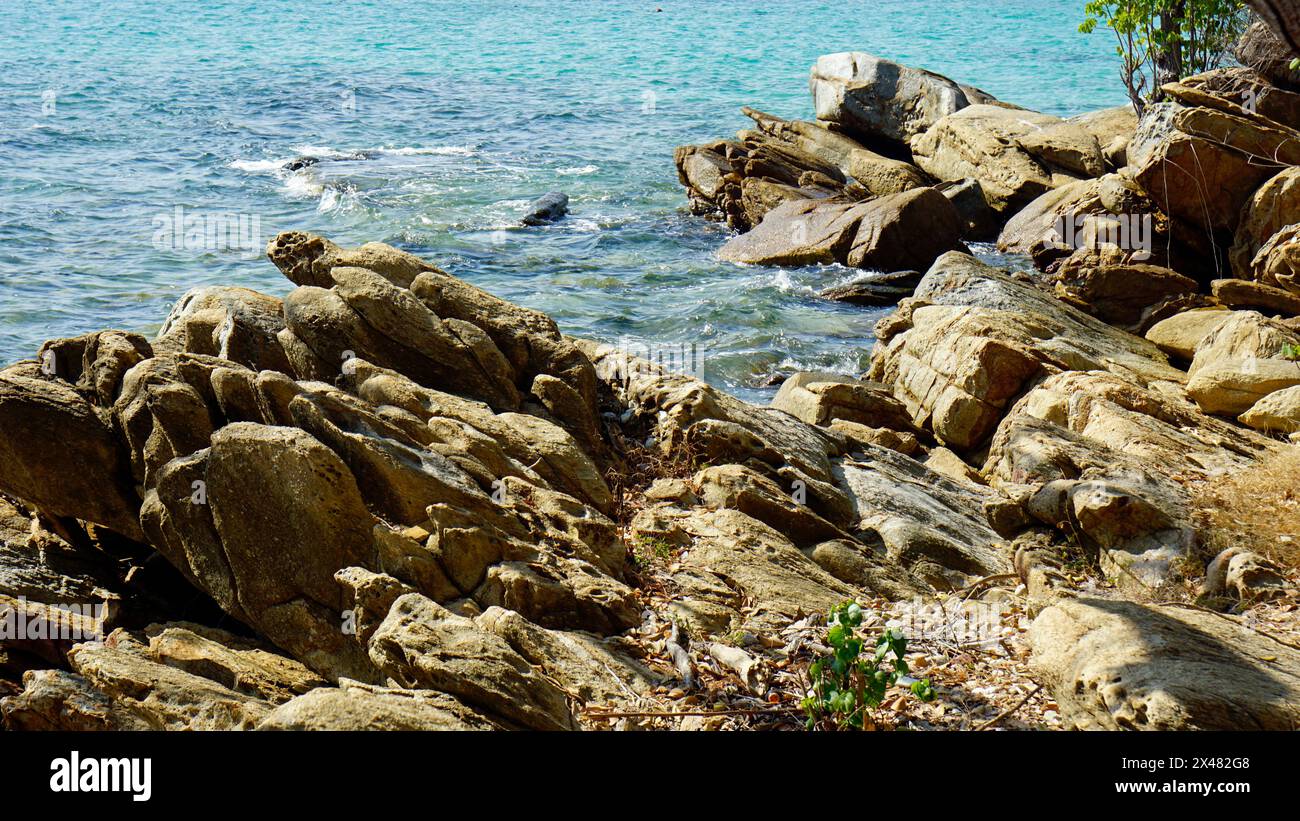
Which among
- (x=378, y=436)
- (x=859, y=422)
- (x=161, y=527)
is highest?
(x=378, y=436)

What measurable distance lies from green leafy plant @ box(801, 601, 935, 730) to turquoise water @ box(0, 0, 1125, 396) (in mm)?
12131

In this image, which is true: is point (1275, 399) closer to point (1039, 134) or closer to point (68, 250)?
point (1039, 134)

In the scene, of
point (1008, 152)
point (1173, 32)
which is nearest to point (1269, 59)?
point (1173, 32)

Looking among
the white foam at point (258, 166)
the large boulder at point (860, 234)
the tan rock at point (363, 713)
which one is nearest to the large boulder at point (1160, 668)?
the tan rock at point (363, 713)

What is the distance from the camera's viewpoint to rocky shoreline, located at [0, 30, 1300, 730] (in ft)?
19.6

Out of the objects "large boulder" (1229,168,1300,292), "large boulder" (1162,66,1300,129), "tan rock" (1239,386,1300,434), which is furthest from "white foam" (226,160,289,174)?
"tan rock" (1239,386,1300,434)

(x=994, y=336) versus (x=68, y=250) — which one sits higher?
(x=994, y=336)

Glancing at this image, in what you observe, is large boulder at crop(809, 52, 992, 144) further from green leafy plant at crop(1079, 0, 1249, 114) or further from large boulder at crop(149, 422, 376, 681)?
large boulder at crop(149, 422, 376, 681)

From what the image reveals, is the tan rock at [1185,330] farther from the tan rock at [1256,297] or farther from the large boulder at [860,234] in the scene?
the large boulder at [860,234]

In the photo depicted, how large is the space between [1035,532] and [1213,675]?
426 centimetres

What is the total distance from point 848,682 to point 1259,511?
561 cm

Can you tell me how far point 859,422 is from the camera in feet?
44.7

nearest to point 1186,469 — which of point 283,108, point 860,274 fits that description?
point 860,274

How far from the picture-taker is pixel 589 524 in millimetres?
8289
